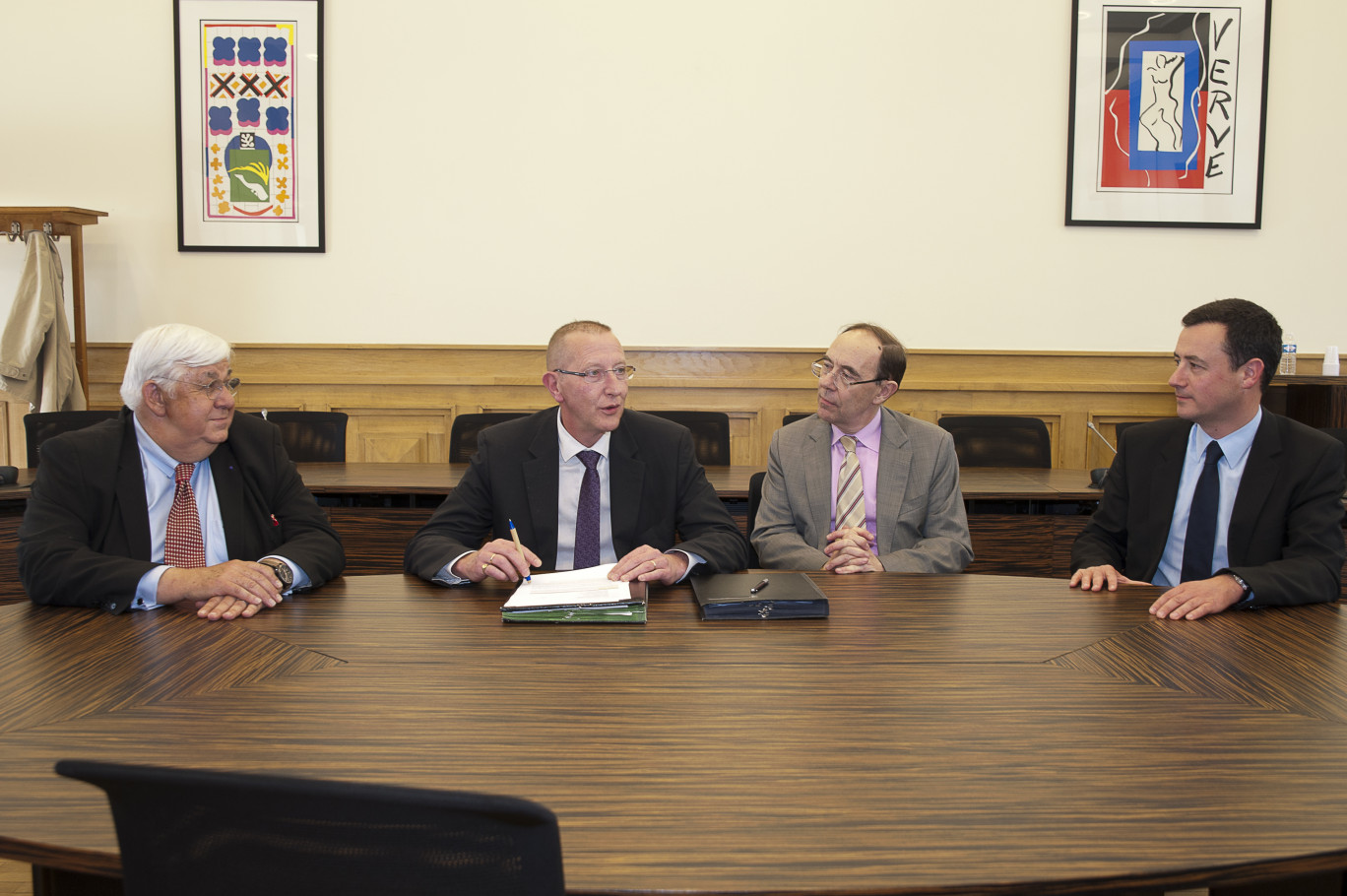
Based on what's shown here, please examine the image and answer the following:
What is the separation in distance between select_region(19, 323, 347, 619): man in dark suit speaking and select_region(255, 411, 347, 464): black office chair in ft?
6.04

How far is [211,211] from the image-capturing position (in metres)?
5.40

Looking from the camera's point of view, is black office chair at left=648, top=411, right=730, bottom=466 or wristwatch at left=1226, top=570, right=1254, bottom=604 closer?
wristwatch at left=1226, top=570, right=1254, bottom=604

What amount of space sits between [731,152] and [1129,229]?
2388 mm

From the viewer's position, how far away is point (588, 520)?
2.45m

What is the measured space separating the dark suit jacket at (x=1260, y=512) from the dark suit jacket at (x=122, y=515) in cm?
193

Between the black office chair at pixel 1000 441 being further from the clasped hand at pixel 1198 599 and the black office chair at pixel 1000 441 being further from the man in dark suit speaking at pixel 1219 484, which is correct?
the clasped hand at pixel 1198 599

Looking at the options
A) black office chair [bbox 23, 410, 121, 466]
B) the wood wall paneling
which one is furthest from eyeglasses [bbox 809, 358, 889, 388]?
black office chair [bbox 23, 410, 121, 466]

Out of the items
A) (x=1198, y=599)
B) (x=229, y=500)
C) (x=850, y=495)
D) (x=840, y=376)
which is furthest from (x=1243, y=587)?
(x=229, y=500)

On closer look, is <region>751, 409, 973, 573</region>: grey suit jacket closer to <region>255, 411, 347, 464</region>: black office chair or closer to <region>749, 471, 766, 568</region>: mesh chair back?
<region>749, 471, 766, 568</region>: mesh chair back

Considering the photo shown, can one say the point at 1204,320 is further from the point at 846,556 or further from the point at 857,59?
the point at 857,59

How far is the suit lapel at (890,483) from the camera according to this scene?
2.67 meters

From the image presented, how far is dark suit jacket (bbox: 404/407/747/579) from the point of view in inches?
95.2

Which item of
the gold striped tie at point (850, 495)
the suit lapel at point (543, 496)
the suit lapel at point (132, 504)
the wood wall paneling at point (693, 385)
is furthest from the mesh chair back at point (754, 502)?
the wood wall paneling at point (693, 385)

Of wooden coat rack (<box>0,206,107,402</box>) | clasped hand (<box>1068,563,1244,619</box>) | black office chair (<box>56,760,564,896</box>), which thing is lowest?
clasped hand (<box>1068,563,1244,619</box>)
